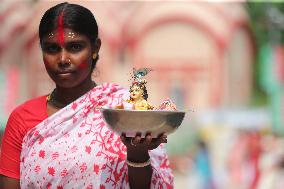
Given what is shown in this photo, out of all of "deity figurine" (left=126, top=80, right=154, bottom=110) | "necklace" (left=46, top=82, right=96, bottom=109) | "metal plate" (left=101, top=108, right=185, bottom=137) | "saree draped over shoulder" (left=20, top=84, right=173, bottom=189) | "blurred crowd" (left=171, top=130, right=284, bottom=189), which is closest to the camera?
"metal plate" (left=101, top=108, right=185, bottom=137)

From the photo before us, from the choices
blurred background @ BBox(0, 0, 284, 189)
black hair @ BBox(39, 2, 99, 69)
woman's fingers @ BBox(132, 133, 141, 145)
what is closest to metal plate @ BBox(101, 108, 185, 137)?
woman's fingers @ BBox(132, 133, 141, 145)

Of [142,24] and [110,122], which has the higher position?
[142,24]

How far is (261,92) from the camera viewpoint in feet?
28.7

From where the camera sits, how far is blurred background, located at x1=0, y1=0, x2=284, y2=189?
8469 mm

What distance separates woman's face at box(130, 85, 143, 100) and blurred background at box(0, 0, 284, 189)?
5.81 meters

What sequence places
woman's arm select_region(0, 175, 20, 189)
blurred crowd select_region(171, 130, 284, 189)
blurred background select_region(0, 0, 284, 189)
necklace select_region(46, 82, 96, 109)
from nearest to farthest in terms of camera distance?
woman's arm select_region(0, 175, 20, 189) → necklace select_region(46, 82, 96, 109) → blurred background select_region(0, 0, 284, 189) → blurred crowd select_region(171, 130, 284, 189)

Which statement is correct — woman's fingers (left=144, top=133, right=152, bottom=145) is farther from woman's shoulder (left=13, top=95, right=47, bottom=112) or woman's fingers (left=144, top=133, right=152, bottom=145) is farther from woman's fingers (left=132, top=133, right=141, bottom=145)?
woman's shoulder (left=13, top=95, right=47, bottom=112)

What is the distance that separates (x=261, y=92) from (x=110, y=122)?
21.4 ft

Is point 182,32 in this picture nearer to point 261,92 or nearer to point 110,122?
point 261,92

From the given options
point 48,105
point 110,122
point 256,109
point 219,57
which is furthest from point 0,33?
point 110,122

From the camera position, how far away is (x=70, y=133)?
278cm

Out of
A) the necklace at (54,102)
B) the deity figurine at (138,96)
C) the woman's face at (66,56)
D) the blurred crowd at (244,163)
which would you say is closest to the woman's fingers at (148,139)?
the deity figurine at (138,96)

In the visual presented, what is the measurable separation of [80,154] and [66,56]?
13.9 inches

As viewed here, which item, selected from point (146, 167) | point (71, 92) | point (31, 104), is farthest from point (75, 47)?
point (146, 167)
